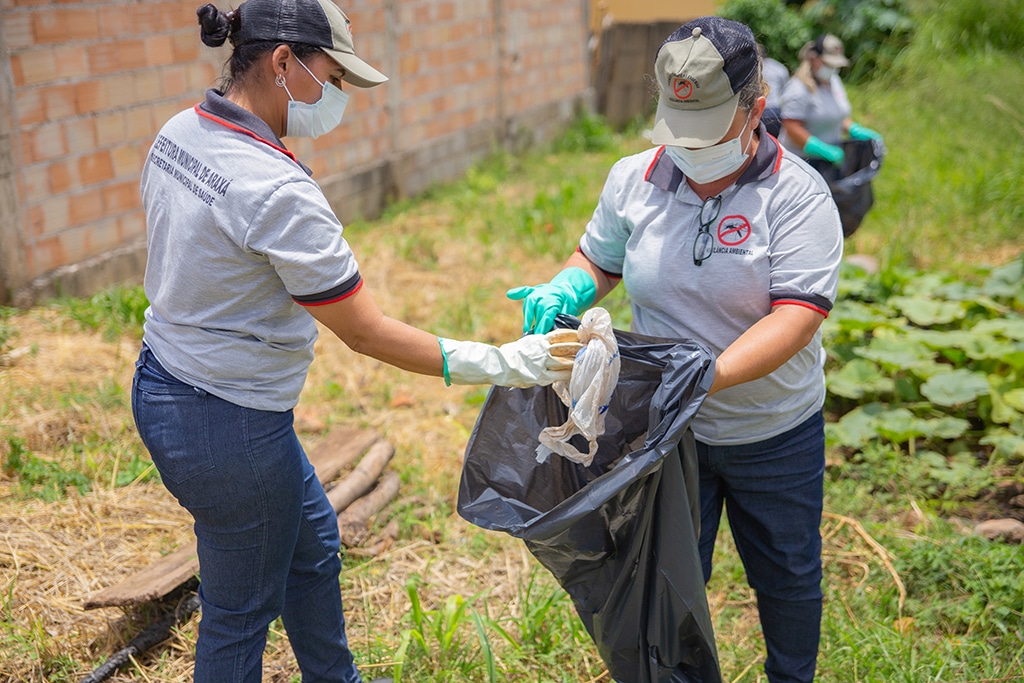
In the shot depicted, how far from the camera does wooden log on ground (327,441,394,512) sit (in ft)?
10.4

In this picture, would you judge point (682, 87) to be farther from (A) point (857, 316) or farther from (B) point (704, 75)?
(A) point (857, 316)

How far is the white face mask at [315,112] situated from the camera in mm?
1801

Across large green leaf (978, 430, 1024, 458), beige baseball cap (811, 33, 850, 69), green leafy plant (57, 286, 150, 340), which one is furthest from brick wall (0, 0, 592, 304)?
large green leaf (978, 430, 1024, 458)

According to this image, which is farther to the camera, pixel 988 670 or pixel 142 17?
pixel 142 17

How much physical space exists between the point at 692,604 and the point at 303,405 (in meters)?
2.54

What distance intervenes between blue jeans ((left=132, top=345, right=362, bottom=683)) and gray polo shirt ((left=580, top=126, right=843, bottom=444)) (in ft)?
2.86

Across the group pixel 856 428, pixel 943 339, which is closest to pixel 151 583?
pixel 856 428

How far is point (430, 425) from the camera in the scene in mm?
4004

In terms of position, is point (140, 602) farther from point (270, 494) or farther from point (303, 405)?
point (303, 405)

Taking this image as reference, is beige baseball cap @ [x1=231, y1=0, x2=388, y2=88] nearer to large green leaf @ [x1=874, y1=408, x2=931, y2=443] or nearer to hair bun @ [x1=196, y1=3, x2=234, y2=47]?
hair bun @ [x1=196, y1=3, x2=234, y2=47]

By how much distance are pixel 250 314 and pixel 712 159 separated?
3.32 feet

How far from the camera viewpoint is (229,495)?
1.82 metres

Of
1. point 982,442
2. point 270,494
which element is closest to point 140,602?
point 270,494

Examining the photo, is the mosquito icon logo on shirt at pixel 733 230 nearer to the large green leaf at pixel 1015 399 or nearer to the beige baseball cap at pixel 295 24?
the beige baseball cap at pixel 295 24
